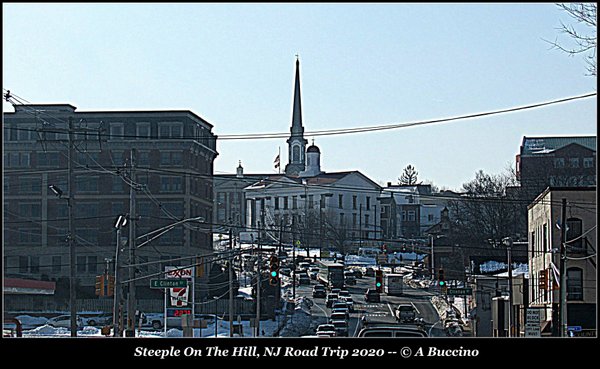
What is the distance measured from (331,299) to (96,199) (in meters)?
15.3

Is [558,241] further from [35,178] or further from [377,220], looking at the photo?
[35,178]

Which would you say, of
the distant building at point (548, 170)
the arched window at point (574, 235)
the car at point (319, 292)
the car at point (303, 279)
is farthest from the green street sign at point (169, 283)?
the car at point (319, 292)

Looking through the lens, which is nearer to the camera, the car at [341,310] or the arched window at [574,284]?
the arched window at [574,284]

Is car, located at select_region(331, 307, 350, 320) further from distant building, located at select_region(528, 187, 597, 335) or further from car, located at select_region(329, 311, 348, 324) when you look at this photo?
distant building, located at select_region(528, 187, 597, 335)

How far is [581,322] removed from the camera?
29156mm

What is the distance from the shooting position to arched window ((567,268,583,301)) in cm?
3169

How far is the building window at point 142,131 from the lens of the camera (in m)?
19.9

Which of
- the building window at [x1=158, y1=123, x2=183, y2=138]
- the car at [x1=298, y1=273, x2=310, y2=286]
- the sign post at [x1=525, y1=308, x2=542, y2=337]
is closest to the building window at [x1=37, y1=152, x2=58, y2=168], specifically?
the building window at [x1=158, y1=123, x2=183, y2=138]

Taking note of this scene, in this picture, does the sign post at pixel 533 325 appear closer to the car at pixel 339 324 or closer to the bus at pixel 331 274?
the car at pixel 339 324

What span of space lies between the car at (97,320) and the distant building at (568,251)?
16.7 meters

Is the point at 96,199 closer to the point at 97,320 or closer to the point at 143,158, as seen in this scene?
the point at 143,158

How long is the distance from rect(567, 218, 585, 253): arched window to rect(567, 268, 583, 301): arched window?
1814 mm
